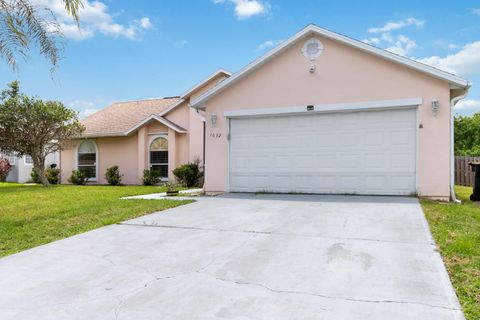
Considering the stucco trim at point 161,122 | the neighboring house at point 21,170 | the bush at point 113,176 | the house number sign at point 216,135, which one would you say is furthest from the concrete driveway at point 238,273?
the neighboring house at point 21,170

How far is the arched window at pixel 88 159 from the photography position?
20938 millimetres

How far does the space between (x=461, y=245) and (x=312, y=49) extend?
7.90m

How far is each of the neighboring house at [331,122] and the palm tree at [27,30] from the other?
5202 millimetres

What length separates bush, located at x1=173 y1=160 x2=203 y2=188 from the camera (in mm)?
16969

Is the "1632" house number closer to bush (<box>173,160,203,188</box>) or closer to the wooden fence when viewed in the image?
bush (<box>173,160,203,188</box>)

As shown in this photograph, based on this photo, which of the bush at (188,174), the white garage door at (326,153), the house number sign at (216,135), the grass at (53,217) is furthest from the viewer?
the bush at (188,174)

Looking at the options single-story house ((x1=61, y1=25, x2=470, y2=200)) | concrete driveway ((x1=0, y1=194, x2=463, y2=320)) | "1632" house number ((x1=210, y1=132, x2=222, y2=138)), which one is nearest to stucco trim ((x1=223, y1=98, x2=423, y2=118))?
single-story house ((x1=61, y1=25, x2=470, y2=200))

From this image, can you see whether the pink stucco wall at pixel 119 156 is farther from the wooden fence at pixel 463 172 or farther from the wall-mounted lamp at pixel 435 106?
the wooden fence at pixel 463 172

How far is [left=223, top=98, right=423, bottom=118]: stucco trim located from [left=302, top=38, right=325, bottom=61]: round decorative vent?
1.57 metres

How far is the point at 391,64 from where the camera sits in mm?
10578

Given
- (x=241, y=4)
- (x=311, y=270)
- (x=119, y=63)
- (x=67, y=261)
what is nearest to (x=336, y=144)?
(x=241, y=4)

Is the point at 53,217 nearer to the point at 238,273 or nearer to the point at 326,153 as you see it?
the point at 238,273

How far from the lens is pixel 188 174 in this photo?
55.7 ft

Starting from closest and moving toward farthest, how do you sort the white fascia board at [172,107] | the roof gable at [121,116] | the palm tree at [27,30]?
the palm tree at [27,30]
the white fascia board at [172,107]
the roof gable at [121,116]
